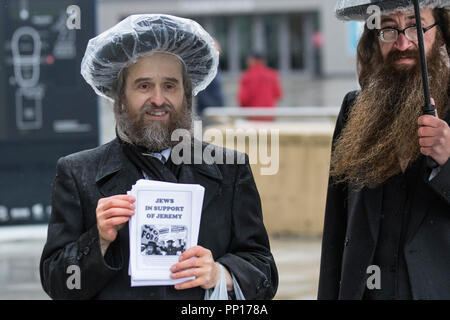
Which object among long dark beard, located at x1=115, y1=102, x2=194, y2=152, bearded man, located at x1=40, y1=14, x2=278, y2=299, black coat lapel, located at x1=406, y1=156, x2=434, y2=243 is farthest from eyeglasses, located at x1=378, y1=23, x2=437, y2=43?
long dark beard, located at x1=115, y1=102, x2=194, y2=152

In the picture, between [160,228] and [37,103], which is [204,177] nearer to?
[160,228]

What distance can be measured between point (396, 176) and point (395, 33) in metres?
0.53

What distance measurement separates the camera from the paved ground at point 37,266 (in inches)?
253

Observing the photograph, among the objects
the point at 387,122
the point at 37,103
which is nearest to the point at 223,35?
the point at 37,103

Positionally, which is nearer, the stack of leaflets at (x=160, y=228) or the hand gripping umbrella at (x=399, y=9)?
the stack of leaflets at (x=160, y=228)

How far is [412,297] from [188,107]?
1.04m

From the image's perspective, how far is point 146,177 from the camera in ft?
9.11

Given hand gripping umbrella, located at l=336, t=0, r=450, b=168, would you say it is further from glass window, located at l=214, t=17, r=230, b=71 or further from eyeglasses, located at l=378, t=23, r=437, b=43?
glass window, located at l=214, t=17, r=230, b=71

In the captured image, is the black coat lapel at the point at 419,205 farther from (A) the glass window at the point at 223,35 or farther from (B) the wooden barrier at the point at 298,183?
(A) the glass window at the point at 223,35

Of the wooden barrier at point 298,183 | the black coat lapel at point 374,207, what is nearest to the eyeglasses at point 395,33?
the black coat lapel at point 374,207

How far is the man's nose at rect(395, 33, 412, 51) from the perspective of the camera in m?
2.94

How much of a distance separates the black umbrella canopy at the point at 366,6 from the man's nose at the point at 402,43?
0.11 meters

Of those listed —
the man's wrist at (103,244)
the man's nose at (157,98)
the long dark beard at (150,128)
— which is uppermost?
the man's nose at (157,98)

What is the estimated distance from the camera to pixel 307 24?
36.2 metres
